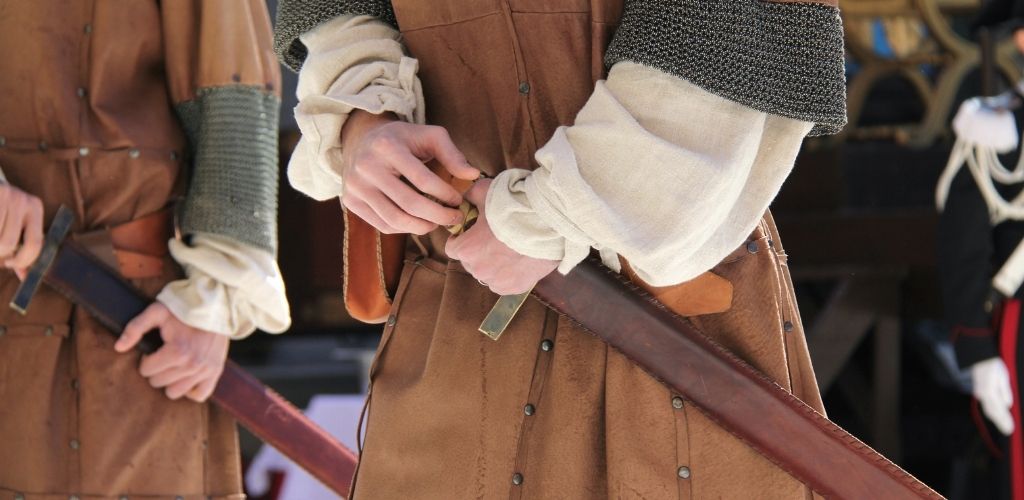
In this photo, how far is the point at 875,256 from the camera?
16.4 feet

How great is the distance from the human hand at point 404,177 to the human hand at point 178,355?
2.91 ft

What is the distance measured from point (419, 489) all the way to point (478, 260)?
0.32 meters

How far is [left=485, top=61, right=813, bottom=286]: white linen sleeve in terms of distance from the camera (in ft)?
4.59

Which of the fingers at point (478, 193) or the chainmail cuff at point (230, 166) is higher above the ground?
the fingers at point (478, 193)

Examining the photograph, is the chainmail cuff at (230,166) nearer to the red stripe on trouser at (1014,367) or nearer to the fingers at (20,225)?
the fingers at (20,225)

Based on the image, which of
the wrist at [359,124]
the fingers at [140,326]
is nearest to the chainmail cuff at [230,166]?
the fingers at [140,326]

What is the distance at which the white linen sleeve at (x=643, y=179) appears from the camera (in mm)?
1398

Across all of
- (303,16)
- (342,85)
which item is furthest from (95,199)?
(342,85)

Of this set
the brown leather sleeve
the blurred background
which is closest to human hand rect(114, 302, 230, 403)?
the brown leather sleeve

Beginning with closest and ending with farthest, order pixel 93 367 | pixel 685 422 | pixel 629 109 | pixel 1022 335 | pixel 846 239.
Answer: pixel 629 109
pixel 685 422
pixel 93 367
pixel 1022 335
pixel 846 239

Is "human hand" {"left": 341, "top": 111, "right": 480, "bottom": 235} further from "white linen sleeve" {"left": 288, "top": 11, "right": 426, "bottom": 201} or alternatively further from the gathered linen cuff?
the gathered linen cuff

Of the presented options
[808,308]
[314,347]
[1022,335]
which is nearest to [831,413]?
[808,308]

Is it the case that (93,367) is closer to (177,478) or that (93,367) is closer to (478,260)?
(177,478)

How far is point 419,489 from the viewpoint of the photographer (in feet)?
5.24
